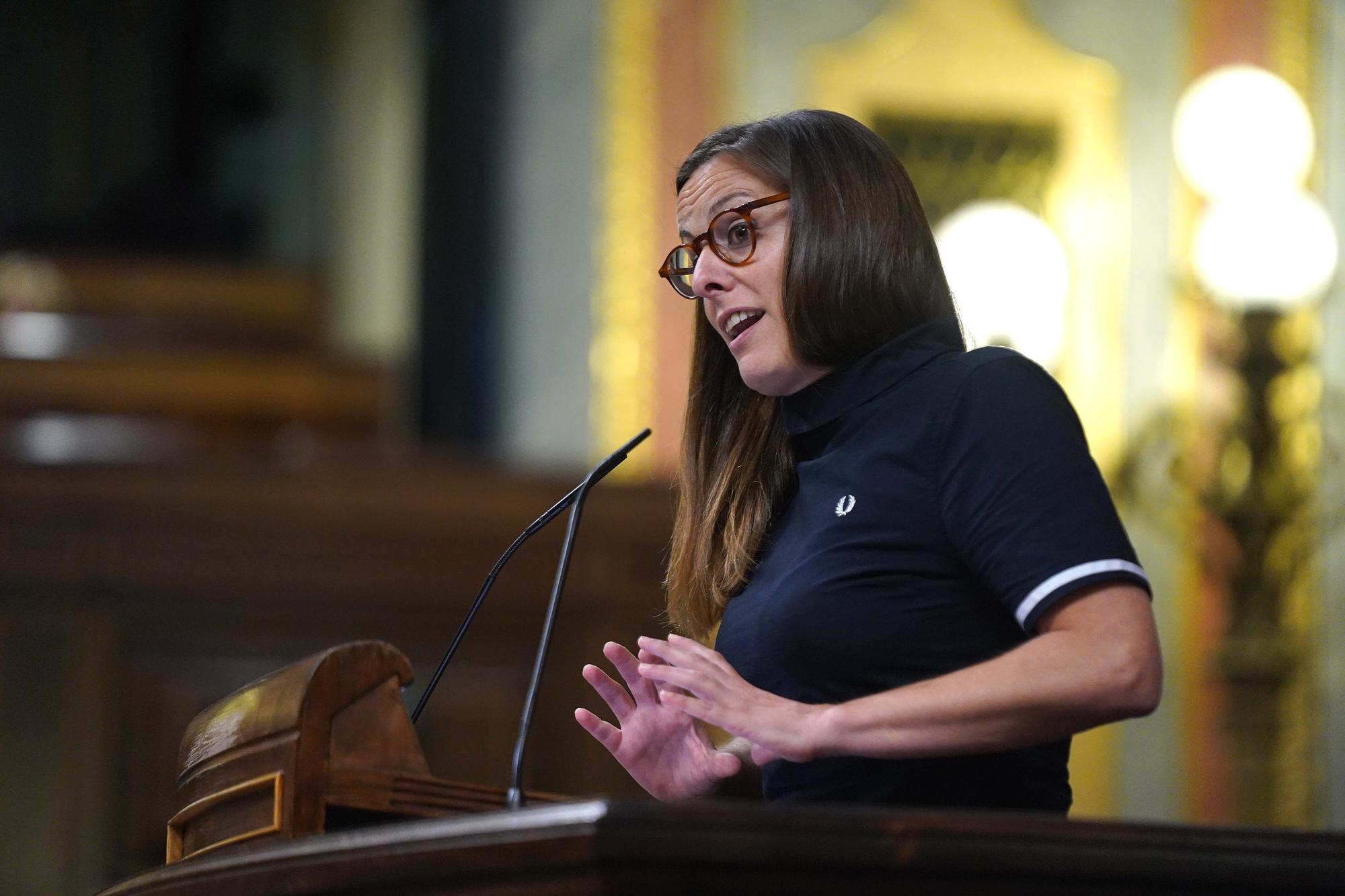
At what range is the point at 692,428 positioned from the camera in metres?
1.83

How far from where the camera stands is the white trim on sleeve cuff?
4.25 ft

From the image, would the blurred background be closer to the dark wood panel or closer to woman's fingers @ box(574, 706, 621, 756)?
the dark wood panel

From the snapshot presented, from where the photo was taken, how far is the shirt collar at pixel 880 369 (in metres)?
1.56

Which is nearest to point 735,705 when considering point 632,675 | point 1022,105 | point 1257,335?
point 632,675

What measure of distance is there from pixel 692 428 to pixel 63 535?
2369 mm

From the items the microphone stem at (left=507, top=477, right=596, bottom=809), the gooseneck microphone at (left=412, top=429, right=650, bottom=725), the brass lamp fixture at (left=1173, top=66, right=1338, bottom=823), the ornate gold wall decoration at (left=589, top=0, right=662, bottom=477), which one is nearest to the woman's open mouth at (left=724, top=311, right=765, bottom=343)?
the gooseneck microphone at (left=412, top=429, right=650, bottom=725)

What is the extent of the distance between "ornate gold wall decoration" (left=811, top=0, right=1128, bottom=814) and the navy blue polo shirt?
3385 mm

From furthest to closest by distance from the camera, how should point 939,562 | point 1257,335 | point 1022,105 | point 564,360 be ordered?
point 1022,105, point 564,360, point 1257,335, point 939,562

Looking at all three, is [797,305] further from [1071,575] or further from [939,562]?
[1071,575]

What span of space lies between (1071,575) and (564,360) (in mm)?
3524

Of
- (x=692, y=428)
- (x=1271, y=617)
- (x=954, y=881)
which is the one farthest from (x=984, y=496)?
(x=1271, y=617)

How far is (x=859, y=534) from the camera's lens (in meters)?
1.48

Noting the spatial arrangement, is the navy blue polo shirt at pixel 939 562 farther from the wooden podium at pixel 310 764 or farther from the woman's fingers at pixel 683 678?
the wooden podium at pixel 310 764

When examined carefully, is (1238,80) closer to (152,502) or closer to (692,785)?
(152,502)
